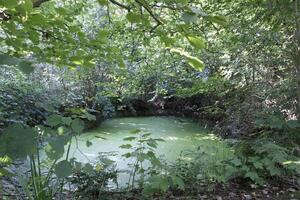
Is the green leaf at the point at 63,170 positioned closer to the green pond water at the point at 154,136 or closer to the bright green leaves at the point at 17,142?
the bright green leaves at the point at 17,142

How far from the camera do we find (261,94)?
14.7ft

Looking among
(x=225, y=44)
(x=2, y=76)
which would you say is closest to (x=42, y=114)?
(x=2, y=76)

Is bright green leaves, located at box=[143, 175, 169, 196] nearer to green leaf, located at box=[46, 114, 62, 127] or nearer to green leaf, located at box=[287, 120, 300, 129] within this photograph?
green leaf, located at box=[46, 114, 62, 127]

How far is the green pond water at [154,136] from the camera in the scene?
474cm

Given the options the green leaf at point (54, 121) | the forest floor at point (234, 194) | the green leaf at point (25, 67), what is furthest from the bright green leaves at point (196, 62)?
the forest floor at point (234, 194)

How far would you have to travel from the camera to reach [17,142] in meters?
0.89

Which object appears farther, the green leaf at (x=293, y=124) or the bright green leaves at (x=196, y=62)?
the green leaf at (x=293, y=124)

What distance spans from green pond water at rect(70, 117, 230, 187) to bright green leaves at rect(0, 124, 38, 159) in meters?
2.86

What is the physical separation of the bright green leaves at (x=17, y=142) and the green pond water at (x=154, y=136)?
9.37 ft

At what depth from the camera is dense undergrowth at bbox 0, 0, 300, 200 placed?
51.0 inches

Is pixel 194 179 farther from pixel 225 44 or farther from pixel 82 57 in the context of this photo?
pixel 225 44

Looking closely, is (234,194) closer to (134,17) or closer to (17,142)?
(134,17)

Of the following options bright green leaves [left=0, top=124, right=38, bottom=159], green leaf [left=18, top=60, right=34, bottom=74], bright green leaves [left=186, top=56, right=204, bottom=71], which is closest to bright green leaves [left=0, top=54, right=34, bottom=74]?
green leaf [left=18, top=60, right=34, bottom=74]

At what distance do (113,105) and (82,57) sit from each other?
7.10 metres
